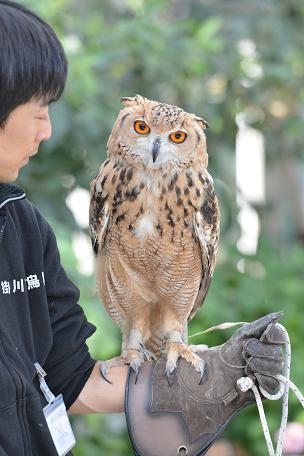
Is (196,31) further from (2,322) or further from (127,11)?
(2,322)

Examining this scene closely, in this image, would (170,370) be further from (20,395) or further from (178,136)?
(178,136)

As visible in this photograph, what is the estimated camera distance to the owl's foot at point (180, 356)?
72.6 inches

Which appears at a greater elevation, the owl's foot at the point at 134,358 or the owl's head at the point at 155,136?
the owl's head at the point at 155,136

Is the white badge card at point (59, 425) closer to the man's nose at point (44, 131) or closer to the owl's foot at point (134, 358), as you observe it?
the owl's foot at point (134, 358)

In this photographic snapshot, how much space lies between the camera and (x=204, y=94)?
4.09m

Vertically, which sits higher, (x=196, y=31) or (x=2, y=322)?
(x=196, y=31)

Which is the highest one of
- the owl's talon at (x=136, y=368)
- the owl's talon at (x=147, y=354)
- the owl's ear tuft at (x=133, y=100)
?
the owl's ear tuft at (x=133, y=100)

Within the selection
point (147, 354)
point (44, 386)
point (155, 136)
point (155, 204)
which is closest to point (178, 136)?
point (155, 136)

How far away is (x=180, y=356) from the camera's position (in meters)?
1.96

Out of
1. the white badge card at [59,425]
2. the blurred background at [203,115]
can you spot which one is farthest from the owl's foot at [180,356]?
the blurred background at [203,115]

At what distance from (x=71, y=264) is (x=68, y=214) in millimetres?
616

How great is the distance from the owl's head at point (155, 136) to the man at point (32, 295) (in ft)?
1.52

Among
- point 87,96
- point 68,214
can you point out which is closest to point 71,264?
point 68,214

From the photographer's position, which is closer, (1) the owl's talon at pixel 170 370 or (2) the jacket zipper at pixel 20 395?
(2) the jacket zipper at pixel 20 395
